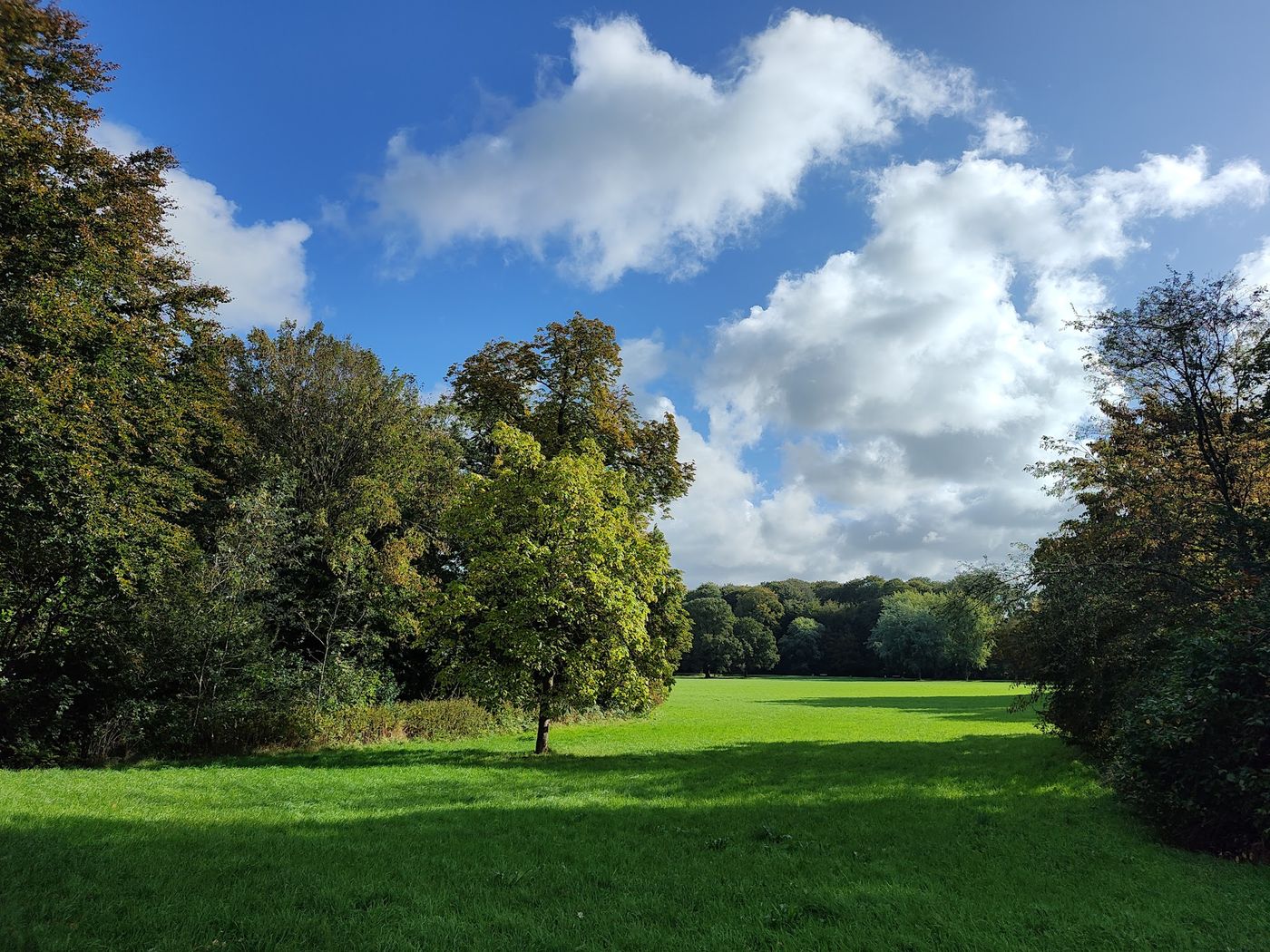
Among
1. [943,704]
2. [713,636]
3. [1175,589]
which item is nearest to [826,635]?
[713,636]

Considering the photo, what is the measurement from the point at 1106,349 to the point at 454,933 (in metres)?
18.5

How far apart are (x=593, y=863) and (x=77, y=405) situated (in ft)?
51.6

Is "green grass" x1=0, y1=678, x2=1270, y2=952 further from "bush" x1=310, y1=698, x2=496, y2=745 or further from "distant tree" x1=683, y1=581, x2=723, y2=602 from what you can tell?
"distant tree" x1=683, y1=581, x2=723, y2=602

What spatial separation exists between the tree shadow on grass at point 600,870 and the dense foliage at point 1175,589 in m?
1.27

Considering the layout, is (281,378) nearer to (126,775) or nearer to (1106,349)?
(126,775)

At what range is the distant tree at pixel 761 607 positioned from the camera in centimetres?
12781

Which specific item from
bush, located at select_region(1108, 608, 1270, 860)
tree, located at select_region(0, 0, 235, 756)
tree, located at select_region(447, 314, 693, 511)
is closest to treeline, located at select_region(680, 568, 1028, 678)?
tree, located at select_region(447, 314, 693, 511)

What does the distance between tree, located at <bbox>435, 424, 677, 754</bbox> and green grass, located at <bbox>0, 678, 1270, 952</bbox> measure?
8.73 ft

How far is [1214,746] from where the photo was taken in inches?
402

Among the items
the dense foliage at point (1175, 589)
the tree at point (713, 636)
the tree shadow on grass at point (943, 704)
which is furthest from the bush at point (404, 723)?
the tree at point (713, 636)

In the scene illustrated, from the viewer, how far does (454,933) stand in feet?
20.4

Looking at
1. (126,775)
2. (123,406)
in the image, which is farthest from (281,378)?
(126,775)

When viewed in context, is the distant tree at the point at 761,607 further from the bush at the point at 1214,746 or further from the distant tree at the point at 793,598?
the bush at the point at 1214,746

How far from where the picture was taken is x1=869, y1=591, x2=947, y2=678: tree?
4016 inches
